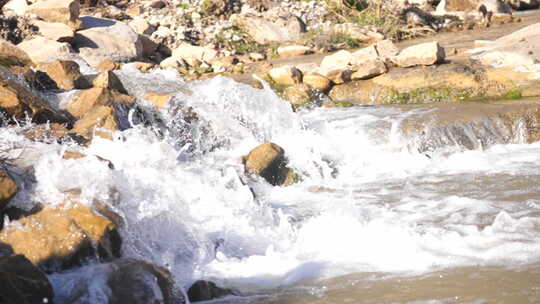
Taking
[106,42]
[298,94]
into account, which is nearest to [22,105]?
[298,94]

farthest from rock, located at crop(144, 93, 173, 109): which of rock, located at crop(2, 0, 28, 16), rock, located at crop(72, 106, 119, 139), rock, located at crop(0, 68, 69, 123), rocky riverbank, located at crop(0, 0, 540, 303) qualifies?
rock, located at crop(2, 0, 28, 16)

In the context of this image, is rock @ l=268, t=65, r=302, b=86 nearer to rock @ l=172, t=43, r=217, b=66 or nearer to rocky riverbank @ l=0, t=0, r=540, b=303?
rocky riverbank @ l=0, t=0, r=540, b=303

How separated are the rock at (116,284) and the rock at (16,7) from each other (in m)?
12.1

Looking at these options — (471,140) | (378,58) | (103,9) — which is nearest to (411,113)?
(471,140)

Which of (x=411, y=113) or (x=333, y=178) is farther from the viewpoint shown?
(x=411, y=113)

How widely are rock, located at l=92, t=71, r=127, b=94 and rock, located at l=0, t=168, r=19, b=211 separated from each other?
4146 millimetres

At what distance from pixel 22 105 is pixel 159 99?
222 centimetres

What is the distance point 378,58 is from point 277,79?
5.94 ft

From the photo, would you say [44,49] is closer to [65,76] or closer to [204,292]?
[65,76]

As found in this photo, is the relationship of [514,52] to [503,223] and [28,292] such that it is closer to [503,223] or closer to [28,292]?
[503,223]

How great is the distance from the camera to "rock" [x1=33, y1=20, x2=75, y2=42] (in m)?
13.6

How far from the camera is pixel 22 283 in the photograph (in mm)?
3607

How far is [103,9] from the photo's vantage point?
18.8 metres

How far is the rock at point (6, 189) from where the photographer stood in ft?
15.1
